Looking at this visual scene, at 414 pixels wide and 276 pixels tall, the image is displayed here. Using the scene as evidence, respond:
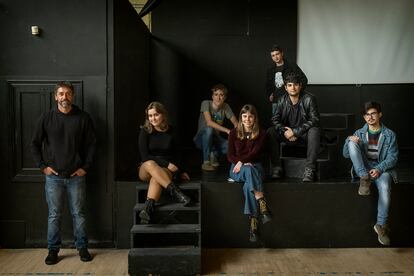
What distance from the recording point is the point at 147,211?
3551mm

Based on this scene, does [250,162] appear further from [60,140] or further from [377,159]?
[60,140]

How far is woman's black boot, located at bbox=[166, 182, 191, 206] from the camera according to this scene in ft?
12.0

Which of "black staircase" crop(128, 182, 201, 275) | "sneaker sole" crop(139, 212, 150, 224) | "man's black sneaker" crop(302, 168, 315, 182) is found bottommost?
"black staircase" crop(128, 182, 201, 275)

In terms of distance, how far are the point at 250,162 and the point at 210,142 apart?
44.3 inches

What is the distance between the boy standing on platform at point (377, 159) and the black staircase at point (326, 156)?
337 mm

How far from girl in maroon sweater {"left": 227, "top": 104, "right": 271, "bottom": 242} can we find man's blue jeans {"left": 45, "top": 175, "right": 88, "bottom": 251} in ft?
4.28

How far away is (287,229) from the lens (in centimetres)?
391

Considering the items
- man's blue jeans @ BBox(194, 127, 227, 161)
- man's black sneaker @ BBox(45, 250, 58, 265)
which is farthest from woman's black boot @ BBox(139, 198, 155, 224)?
man's blue jeans @ BBox(194, 127, 227, 161)

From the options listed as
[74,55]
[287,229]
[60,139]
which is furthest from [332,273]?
[74,55]

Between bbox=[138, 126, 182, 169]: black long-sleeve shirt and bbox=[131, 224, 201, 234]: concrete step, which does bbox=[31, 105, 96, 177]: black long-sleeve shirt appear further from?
bbox=[131, 224, 201, 234]: concrete step

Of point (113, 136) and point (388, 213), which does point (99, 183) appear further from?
point (388, 213)

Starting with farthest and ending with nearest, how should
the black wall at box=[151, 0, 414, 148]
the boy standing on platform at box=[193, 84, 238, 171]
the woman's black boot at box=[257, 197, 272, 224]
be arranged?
1. the black wall at box=[151, 0, 414, 148]
2. the boy standing on platform at box=[193, 84, 238, 171]
3. the woman's black boot at box=[257, 197, 272, 224]

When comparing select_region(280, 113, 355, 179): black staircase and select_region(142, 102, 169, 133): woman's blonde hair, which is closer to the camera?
select_region(142, 102, 169, 133): woman's blonde hair

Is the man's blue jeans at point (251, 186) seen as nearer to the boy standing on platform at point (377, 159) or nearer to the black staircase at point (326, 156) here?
the black staircase at point (326, 156)
